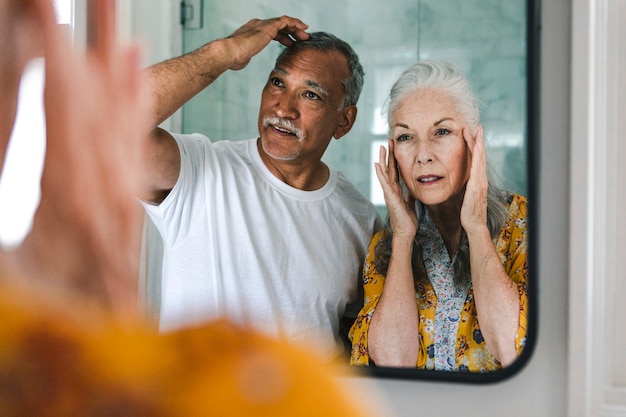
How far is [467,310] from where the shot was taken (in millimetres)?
866

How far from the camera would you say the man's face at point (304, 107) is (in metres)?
0.92

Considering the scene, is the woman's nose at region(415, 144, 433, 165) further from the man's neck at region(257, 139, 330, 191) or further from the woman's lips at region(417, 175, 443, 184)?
the man's neck at region(257, 139, 330, 191)

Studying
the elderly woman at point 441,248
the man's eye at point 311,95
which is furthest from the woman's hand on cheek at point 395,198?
the man's eye at point 311,95

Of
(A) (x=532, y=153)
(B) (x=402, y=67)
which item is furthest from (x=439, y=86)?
(A) (x=532, y=153)

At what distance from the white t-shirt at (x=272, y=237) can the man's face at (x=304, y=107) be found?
45 millimetres

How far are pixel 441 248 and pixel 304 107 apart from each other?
29 centimetres

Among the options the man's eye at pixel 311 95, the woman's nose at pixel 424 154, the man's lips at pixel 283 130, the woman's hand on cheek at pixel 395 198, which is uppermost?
the man's eye at pixel 311 95

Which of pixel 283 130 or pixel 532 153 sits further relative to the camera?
pixel 283 130

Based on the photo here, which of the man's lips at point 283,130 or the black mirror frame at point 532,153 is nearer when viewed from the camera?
the black mirror frame at point 532,153

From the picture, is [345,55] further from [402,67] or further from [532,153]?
[532,153]

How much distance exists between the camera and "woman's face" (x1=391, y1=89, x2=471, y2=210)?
0.87 meters

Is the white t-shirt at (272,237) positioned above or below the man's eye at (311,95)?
below

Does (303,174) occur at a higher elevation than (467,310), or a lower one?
higher

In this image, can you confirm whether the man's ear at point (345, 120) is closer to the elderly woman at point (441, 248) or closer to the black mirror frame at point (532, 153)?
the elderly woman at point (441, 248)
